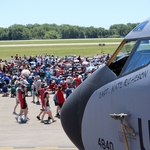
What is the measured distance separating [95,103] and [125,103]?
76 centimetres

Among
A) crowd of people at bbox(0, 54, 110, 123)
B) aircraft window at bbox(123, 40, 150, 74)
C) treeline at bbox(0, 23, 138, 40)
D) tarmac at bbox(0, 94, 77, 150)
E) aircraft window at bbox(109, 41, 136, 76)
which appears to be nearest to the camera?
aircraft window at bbox(123, 40, 150, 74)

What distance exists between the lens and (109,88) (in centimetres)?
537

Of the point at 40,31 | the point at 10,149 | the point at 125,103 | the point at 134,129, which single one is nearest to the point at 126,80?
the point at 125,103

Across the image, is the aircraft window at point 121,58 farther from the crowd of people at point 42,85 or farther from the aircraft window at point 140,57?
the crowd of people at point 42,85

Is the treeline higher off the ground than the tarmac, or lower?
lower

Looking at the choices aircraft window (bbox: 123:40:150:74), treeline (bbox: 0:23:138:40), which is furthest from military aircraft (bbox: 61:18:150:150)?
treeline (bbox: 0:23:138:40)

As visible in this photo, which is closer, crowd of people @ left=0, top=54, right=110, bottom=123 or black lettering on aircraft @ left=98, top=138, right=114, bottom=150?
black lettering on aircraft @ left=98, top=138, right=114, bottom=150

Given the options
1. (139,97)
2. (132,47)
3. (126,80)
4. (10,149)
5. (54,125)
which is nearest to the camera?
(139,97)

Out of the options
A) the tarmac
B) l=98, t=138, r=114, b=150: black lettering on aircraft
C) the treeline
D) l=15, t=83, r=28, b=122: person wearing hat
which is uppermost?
l=98, t=138, r=114, b=150: black lettering on aircraft

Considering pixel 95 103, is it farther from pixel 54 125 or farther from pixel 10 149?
pixel 54 125

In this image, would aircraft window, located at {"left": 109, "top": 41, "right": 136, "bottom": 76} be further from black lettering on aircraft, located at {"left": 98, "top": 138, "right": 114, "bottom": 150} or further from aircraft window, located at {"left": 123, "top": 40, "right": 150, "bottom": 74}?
black lettering on aircraft, located at {"left": 98, "top": 138, "right": 114, "bottom": 150}

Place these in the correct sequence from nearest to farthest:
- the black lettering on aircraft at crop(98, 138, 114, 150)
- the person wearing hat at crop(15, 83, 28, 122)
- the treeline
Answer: the black lettering on aircraft at crop(98, 138, 114, 150) → the person wearing hat at crop(15, 83, 28, 122) → the treeline

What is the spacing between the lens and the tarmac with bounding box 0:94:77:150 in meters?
13.6

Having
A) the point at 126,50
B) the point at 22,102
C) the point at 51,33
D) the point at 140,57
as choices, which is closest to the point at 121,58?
the point at 126,50
